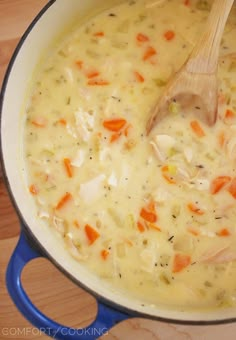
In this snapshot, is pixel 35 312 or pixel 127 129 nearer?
pixel 35 312

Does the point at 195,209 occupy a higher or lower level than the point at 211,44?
lower

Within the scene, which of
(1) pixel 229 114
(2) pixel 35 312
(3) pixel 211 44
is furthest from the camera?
(1) pixel 229 114

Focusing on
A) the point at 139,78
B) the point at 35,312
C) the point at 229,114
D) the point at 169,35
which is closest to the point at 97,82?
the point at 139,78

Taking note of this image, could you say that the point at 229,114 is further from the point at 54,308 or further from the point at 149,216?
the point at 54,308

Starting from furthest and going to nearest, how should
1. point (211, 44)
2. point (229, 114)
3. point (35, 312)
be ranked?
point (229, 114) < point (211, 44) < point (35, 312)

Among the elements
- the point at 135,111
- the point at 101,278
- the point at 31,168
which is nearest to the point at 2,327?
the point at 101,278

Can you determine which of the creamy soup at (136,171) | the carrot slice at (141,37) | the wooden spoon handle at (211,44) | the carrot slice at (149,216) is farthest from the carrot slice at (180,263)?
the carrot slice at (141,37)

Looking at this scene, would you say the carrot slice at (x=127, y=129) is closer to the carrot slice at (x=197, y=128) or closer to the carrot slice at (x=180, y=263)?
Result: the carrot slice at (x=197, y=128)
